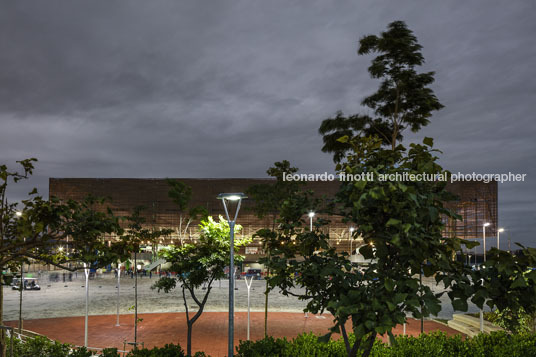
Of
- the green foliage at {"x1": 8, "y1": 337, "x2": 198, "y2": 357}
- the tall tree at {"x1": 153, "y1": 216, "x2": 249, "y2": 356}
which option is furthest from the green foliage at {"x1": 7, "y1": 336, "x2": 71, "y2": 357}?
the tall tree at {"x1": 153, "y1": 216, "x2": 249, "y2": 356}

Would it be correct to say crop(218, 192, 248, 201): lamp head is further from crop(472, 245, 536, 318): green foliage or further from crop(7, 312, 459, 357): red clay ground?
crop(7, 312, 459, 357): red clay ground

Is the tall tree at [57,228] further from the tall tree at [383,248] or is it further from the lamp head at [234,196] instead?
the lamp head at [234,196]

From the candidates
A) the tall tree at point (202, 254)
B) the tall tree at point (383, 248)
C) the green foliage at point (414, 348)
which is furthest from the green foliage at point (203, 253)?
the tall tree at point (383, 248)

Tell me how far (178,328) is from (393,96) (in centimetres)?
1535

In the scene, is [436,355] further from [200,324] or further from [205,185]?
[205,185]

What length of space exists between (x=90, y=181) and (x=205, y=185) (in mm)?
24787

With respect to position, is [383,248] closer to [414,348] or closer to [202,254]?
[414,348]

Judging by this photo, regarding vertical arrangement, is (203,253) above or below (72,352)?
above

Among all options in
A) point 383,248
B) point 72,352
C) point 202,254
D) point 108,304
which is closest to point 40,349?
point 72,352

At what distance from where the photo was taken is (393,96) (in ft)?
42.3

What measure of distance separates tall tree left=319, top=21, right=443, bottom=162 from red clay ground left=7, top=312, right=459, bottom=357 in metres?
8.27

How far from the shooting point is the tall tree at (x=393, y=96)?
12023 mm

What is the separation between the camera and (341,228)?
2844 inches

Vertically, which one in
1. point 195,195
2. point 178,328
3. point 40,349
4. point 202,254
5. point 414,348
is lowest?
point 178,328
